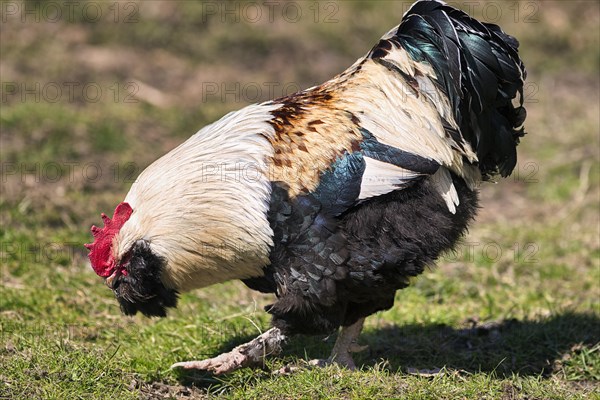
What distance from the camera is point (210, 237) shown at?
4246 mm

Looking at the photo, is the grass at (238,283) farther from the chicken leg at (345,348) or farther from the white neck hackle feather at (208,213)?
the white neck hackle feather at (208,213)

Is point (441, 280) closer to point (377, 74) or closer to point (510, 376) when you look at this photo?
point (510, 376)

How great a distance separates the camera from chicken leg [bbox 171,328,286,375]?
4441 millimetres

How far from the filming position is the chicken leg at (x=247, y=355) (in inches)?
175

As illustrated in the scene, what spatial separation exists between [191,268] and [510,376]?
1967 millimetres

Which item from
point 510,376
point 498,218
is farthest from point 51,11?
point 510,376

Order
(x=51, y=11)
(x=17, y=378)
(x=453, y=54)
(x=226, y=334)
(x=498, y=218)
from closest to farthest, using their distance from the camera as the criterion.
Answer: (x=17, y=378), (x=453, y=54), (x=226, y=334), (x=498, y=218), (x=51, y=11)

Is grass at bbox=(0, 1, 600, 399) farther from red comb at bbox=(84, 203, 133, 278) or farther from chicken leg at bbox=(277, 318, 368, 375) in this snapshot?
red comb at bbox=(84, 203, 133, 278)

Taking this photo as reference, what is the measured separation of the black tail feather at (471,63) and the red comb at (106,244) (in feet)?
6.03

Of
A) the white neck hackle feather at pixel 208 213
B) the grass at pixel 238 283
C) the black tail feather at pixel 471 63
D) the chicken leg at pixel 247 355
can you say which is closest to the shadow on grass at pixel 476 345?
the grass at pixel 238 283

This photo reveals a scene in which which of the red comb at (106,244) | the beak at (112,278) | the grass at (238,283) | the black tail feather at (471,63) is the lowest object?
the grass at (238,283)

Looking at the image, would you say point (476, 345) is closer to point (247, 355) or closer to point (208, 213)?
point (247, 355)

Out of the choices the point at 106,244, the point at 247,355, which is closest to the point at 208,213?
the point at 106,244

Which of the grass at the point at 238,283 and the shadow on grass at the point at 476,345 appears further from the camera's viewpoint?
the shadow on grass at the point at 476,345
